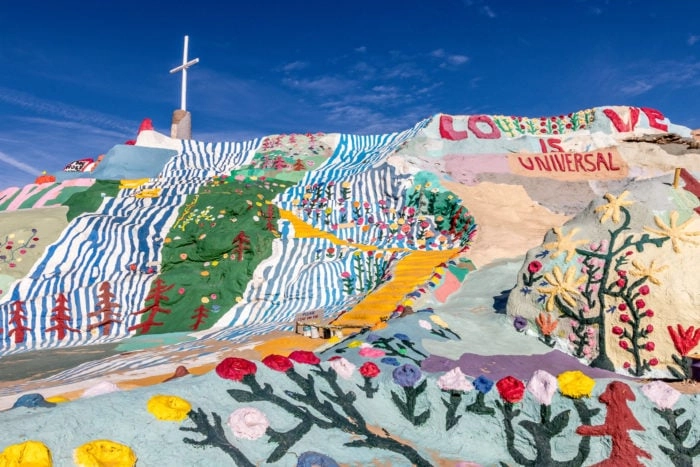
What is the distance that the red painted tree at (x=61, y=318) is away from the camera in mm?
11166

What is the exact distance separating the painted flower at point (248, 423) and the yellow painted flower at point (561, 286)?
3999 millimetres

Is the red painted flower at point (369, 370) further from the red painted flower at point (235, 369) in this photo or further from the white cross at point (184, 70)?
the white cross at point (184, 70)

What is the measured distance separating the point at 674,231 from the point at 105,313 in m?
11.0

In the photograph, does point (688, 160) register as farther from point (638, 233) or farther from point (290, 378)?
point (290, 378)

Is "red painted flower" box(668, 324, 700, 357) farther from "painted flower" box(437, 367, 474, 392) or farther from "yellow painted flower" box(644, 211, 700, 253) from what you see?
"painted flower" box(437, 367, 474, 392)

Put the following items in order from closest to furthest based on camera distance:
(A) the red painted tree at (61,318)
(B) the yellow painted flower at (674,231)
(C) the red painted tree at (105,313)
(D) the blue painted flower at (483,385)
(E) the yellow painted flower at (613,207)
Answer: (D) the blue painted flower at (483,385)
(B) the yellow painted flower at (674,231)
(E) the yellow painted flower at (613,207)
(A) the red painted tree at (61,318)
(C) the red painted tree at (105,313)

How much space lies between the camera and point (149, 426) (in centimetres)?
316

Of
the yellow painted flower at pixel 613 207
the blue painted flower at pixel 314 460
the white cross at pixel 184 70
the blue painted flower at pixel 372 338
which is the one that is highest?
the white cross at pixel 184 70

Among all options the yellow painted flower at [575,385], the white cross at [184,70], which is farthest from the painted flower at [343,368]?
the white cross at [184,70]

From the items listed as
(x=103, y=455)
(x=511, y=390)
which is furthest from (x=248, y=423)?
(x=511, y=390)

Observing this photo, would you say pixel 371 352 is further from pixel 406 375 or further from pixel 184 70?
pixel 184 70

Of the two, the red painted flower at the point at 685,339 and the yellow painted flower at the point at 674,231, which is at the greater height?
the yellow painted flower at the point at 674,231

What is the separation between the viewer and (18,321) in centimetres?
1111

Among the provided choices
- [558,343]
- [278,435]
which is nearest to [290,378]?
[278,435]
